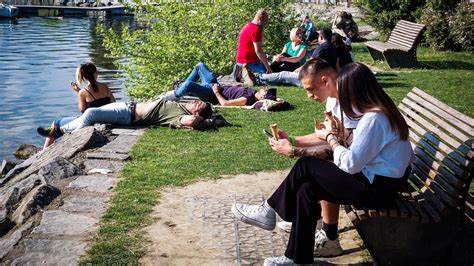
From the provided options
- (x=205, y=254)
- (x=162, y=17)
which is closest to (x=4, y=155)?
(x=162, y=17)

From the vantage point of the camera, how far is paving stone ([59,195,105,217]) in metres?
5.71

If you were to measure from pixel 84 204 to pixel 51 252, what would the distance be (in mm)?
1126

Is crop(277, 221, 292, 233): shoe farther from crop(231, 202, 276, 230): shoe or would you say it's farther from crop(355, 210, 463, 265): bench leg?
crop(355, 210, 463, 265): bench leg

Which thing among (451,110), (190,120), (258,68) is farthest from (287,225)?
(258,68)

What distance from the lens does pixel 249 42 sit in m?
12.8

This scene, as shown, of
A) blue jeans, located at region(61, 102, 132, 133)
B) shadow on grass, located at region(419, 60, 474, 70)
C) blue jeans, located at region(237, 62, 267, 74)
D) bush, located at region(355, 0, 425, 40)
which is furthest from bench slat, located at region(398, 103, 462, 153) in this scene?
bush, located at region(355, 0, 425, 40)

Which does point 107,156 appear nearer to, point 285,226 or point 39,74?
point 285,226

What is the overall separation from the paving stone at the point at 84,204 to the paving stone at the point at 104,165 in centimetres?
105

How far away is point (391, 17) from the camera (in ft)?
70.5

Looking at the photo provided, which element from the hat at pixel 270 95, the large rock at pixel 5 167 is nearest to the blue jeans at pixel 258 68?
the hat at pixel 270 95

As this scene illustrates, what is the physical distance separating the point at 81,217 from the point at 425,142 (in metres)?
2.89

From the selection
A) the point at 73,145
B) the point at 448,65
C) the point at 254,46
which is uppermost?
the point at 254,46

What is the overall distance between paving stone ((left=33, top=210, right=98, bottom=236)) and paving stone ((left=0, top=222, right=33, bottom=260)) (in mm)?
121

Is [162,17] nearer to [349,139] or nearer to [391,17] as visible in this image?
[391,17]
